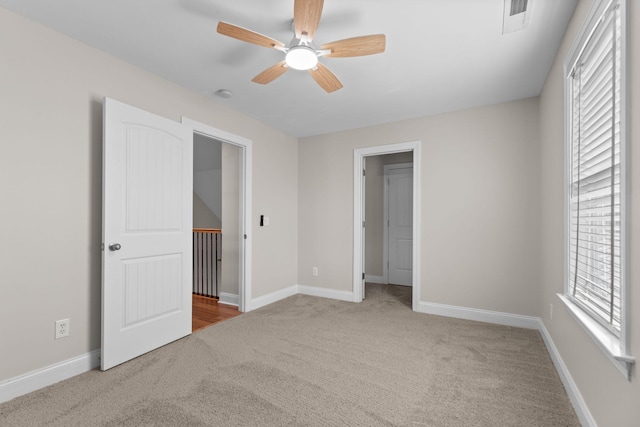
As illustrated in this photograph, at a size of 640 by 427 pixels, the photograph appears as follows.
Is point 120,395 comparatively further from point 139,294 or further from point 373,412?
point 373,412

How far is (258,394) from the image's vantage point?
1.97m

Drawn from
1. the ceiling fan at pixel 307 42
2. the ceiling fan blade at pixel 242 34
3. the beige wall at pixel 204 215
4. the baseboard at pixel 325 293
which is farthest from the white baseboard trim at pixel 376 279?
the ceiling fan blade at pixel 242 34

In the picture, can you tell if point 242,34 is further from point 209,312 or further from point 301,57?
point 209,312

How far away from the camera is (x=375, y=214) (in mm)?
5465

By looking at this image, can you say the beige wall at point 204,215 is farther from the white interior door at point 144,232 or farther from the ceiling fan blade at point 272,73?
the ceiling fan blade at point 272,73

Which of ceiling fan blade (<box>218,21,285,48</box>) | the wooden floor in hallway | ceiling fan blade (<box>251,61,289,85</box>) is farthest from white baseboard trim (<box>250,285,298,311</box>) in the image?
ceiling fan blade (<box>218,21,285,48</box>)

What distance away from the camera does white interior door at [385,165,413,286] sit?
5203 mm

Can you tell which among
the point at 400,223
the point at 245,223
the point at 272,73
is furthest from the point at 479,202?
the point at 245,223

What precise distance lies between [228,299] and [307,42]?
10.9 feet

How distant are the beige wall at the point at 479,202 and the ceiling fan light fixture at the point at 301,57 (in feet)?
7.08

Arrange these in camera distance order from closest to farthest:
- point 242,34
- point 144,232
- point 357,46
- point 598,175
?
point 598,175, point 242,34, point 357,46, point 144,232

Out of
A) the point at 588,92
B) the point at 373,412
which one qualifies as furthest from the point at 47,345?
the point at 588,92

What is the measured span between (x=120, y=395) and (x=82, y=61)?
92.7 inches

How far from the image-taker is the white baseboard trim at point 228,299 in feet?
13.2
